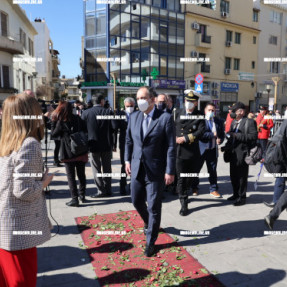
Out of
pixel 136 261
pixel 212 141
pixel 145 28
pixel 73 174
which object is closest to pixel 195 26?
pixel 145 28

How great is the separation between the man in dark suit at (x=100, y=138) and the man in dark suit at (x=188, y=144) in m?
1.61

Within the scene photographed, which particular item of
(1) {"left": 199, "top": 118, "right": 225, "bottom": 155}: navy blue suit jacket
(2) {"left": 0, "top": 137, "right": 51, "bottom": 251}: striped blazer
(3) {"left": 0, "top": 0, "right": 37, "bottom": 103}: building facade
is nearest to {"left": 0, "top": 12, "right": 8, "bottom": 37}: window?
(3) {"left": 0, "top": 0, "right": 37, "bottom": 103}: building facade

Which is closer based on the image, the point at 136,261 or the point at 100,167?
the point at 136,261

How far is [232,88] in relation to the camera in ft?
106

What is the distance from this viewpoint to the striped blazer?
1945 millimetres

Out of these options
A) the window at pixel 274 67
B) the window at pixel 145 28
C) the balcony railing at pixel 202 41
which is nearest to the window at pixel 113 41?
the window at pixel 145 28

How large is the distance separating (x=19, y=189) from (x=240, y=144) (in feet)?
14.4

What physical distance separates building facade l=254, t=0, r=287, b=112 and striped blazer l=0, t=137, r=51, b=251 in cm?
3571

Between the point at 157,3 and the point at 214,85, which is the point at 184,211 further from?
the point at 157,3

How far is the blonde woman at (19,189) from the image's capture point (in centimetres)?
195

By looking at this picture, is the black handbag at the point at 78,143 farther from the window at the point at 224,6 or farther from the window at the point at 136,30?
the window at the point at 224,6

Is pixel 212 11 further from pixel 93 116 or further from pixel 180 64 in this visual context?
pixel 93 116

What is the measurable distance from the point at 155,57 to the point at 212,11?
27.7 ft

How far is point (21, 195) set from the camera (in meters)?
1.95
